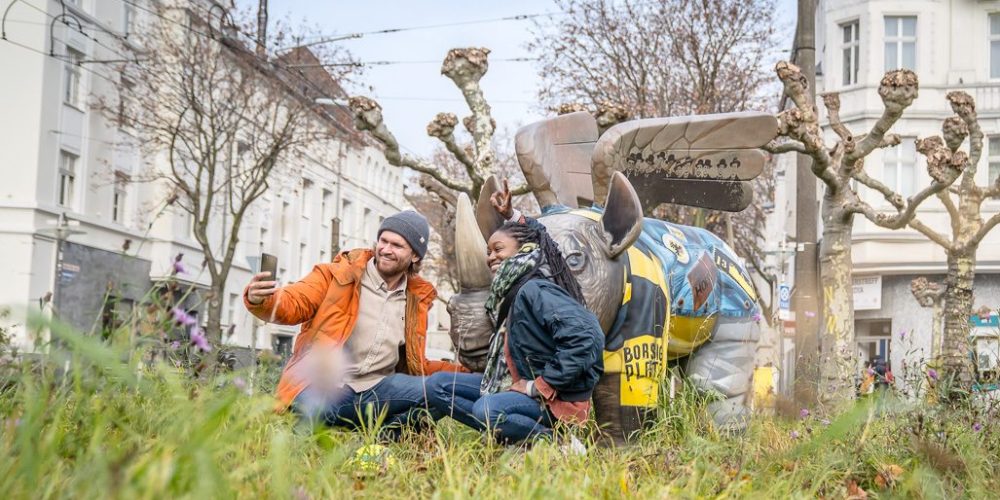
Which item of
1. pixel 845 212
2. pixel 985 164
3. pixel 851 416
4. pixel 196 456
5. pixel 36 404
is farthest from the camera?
pixel 985 164

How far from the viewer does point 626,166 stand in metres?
6.34

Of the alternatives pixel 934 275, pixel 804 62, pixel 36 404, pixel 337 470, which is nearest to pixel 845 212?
pixel 804 62

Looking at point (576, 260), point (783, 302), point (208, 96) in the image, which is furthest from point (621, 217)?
point (208, 96)

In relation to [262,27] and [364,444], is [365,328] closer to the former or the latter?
[364,444]

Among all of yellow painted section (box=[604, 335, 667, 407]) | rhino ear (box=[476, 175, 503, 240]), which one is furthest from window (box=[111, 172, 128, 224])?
yellow painted section (box=[604, 335, 667, 407])

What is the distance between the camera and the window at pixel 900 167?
82.1 ft

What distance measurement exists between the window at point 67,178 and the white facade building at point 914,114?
17.6 m

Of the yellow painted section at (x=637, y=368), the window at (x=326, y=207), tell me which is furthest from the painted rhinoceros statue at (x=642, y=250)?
the window at (x=326, y=207)

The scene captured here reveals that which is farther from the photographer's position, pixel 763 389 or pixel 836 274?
pixel 836 274

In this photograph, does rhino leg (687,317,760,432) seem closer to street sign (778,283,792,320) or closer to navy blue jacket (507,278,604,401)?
navy blue jacket (507,278,604,401)

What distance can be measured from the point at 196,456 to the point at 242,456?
120cm

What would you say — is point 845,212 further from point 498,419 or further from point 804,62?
point 498,419

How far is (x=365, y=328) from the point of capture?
551 cm

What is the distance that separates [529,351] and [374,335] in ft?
3.18
